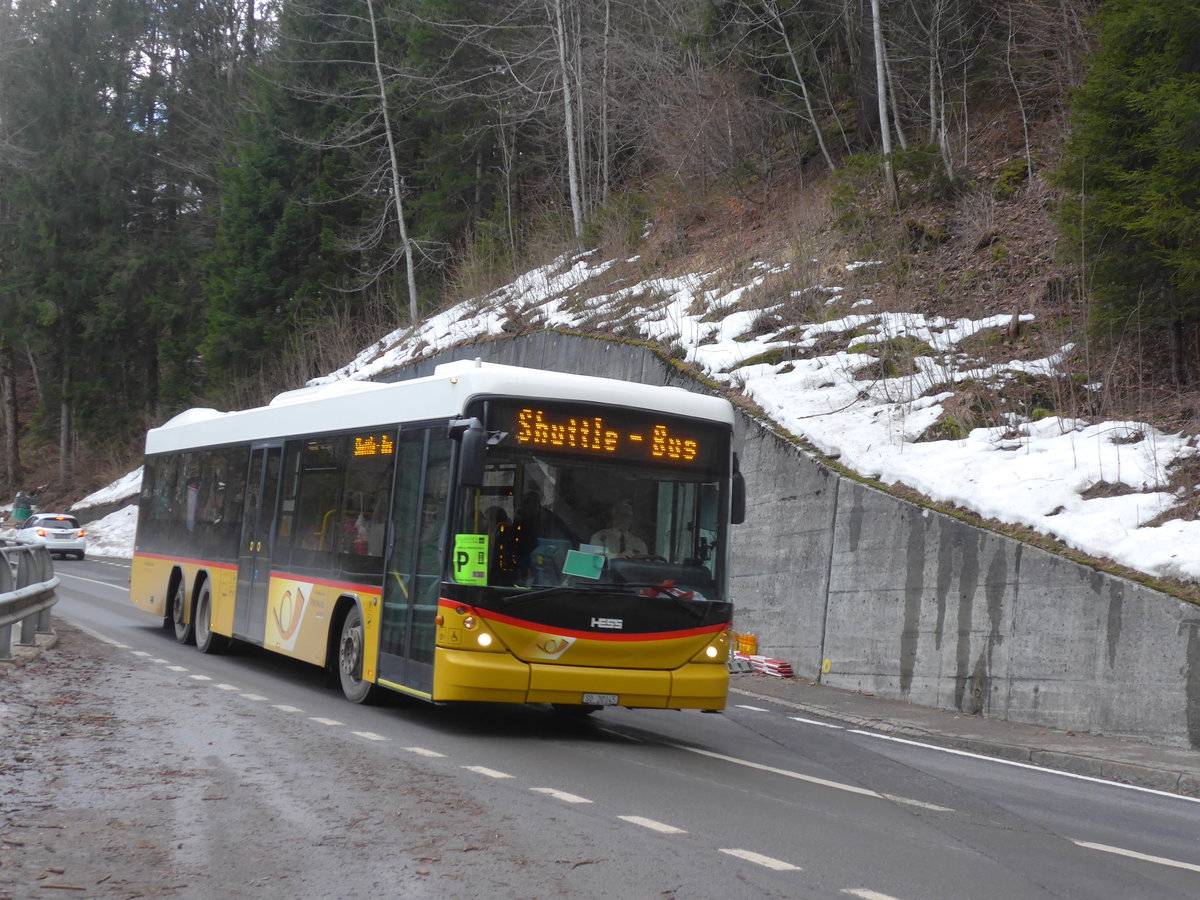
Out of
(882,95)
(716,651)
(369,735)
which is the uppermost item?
(882,95)

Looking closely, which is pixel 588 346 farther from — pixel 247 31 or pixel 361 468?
pixel 247 31

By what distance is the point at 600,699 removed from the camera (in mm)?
10031

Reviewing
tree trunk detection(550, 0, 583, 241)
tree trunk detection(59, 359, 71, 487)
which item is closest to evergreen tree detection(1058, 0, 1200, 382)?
tree trunk detection(550, 0, 583, 241)

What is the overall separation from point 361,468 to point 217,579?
478 centimetres

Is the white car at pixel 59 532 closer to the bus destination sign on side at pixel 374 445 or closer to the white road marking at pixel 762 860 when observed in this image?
the bus destination sign on side at pixel 374 445

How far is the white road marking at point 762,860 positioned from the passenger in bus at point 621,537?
3.90 metres

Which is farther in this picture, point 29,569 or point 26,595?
point 29,569

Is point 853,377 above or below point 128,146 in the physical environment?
below

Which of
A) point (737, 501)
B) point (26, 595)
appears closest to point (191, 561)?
point (26, 595)

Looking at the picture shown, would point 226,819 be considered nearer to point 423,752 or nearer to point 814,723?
point 423,752

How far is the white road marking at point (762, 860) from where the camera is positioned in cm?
623

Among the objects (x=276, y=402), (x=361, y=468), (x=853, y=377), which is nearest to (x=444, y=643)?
(x=361, y=468)

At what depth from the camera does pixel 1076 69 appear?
23.7 meters

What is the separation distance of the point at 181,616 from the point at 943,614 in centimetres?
1011
